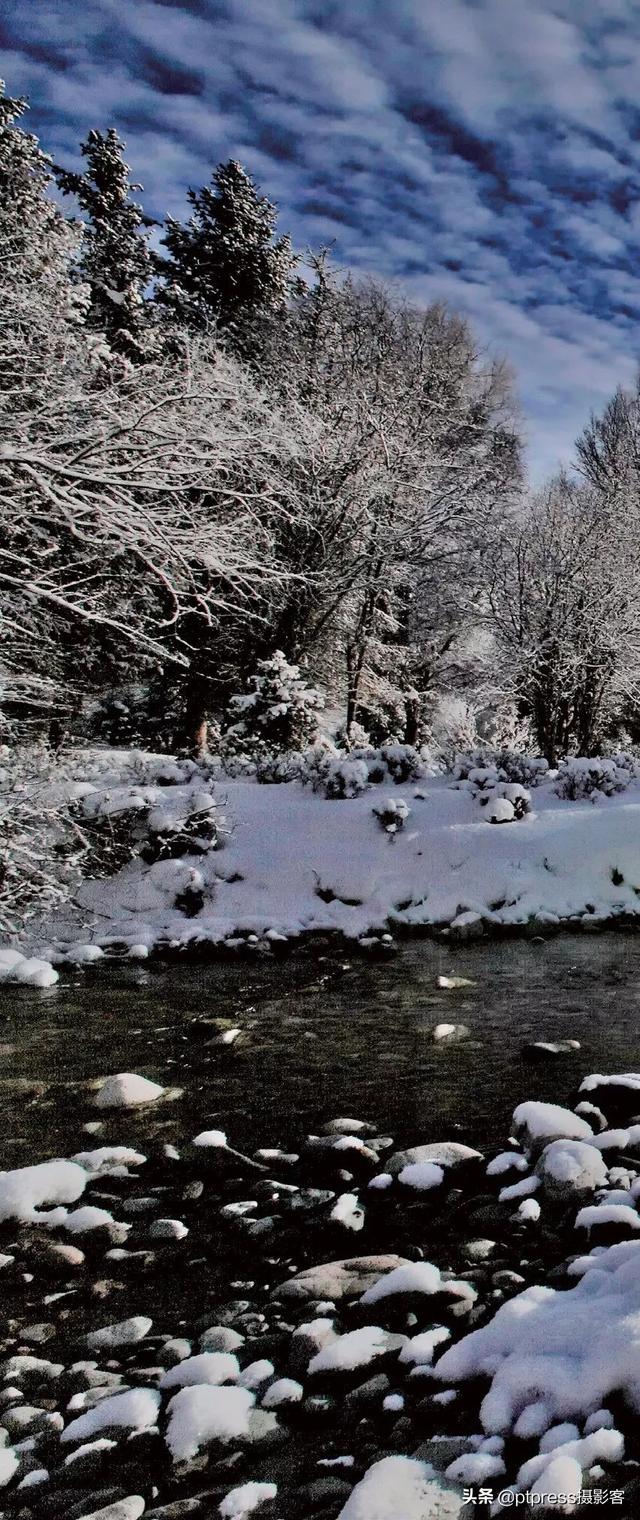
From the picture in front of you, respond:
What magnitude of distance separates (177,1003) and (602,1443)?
18.6 ft

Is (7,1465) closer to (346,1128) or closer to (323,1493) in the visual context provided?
(323,1493)

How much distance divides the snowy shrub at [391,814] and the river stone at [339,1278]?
8.29 m

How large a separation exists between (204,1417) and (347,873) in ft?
28.5

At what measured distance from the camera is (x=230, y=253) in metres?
26.8

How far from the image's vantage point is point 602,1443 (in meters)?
1.95

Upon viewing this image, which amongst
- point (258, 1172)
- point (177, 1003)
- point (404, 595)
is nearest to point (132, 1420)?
point (258, 1172)

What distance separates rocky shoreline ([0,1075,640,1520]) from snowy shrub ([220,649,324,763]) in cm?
1143

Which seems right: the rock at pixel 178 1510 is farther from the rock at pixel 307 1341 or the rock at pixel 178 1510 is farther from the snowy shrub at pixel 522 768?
the snowy shrub at pixel 522 768

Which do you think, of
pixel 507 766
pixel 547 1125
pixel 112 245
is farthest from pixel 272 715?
pixel 112 245

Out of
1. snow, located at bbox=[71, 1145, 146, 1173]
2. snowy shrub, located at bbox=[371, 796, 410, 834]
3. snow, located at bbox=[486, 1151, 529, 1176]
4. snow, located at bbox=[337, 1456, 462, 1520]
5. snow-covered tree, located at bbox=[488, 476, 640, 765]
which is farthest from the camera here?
snow-covered tree, located at bbox=[488, 476, 640, 765]

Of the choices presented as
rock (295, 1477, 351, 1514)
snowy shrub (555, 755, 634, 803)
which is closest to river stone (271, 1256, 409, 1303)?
rock (295, 1477, 351, 1514)

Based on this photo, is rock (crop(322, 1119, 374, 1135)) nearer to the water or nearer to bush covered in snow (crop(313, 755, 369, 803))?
the water

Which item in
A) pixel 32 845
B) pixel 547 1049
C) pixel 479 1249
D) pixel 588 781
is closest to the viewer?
pixel 479 1249

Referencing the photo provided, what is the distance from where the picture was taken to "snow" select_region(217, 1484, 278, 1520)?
1988 mm
